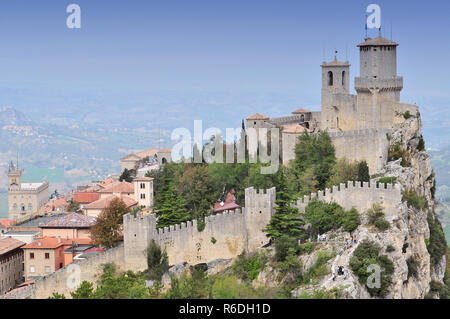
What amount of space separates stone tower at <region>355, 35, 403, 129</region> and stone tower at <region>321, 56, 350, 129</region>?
4.26 m

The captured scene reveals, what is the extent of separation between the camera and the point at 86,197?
195 feet

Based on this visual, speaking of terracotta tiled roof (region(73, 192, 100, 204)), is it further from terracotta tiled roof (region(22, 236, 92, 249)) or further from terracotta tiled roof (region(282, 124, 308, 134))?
terracotta tiled roof (region(282, 124, 308, 134))

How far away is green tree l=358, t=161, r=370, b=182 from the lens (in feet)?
135

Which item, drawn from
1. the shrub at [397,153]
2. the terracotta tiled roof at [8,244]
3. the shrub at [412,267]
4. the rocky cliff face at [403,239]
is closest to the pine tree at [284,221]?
the rocky cliff face at [403,239]

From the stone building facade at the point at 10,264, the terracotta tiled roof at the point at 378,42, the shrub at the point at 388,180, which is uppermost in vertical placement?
the terracotta tiled roof at the point at 378,42

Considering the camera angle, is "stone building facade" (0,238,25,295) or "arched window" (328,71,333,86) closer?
"stone building facade" (0,238,25,295)

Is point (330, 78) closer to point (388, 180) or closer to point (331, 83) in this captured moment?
point (331, 83)

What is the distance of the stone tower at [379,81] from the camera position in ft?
155

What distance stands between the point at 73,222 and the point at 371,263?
2260cm

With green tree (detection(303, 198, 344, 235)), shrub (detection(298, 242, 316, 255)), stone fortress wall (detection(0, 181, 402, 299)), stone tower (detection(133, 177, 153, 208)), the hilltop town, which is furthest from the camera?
stone tower (detection(133, 177, 153, 208))

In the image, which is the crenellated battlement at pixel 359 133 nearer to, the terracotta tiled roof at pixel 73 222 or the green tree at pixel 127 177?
the terracotta tiled roof at pixel 73 222

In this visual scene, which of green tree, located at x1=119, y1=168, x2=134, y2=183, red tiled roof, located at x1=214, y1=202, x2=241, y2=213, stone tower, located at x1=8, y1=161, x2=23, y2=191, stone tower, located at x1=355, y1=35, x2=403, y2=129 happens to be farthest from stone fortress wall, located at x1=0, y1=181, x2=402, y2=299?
stone tower, located at x1=8, y1=161, x2=23, y2=191

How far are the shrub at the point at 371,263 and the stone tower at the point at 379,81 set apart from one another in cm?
1429
